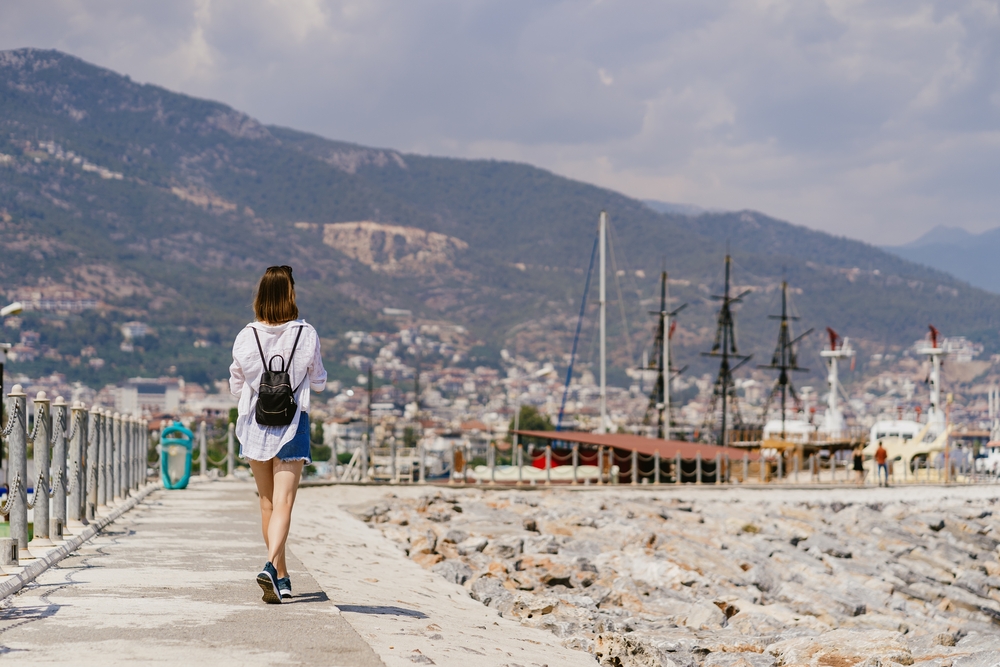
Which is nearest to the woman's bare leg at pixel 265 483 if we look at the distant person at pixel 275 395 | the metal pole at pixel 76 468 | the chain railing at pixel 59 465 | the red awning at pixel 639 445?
the distant person at pixel 275 395

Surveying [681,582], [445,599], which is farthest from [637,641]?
[681,582]

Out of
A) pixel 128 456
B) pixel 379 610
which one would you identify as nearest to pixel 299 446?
pixel 379 610

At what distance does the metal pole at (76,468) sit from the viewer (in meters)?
10.2

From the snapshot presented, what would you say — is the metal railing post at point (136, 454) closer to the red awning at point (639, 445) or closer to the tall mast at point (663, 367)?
the red awning at point (639, 445)

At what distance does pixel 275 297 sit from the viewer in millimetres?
6406

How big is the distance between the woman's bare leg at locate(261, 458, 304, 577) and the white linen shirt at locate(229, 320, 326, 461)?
0.11 m

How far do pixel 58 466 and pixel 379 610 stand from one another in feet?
11.8

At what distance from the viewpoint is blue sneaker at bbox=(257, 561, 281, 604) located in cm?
637

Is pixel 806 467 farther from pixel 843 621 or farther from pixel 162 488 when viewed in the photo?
pixel 843 621

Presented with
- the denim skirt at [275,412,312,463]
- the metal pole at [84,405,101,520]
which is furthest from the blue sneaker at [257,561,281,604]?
the metal pole at [84,405,101,520]

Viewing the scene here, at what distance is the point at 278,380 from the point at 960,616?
439 inches

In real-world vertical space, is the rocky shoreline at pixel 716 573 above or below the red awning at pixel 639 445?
below

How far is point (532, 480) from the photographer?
97.1ft

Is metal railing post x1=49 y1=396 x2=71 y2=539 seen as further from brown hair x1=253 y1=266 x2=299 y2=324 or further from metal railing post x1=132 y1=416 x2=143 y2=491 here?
metal railing post x1=132 y1=416 x2=143 y2=491
